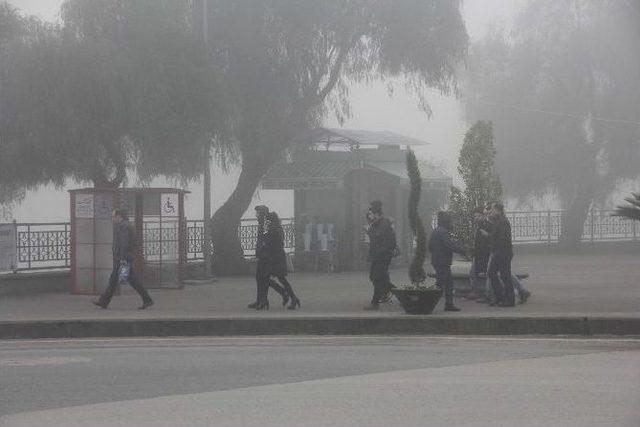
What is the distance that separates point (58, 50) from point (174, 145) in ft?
11.0

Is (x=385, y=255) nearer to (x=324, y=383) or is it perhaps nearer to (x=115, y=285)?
(x=115, y=285)

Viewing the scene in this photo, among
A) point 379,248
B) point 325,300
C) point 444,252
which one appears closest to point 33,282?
point 325,300

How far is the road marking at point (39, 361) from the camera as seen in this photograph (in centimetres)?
1424

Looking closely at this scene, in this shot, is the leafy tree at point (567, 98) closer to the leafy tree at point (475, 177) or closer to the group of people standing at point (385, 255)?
the leafy tree at point (475, 177)

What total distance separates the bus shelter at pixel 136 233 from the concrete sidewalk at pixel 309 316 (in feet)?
1.90

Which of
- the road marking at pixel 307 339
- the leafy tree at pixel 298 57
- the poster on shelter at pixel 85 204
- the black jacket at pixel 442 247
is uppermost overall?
the leafy tree at pixel 298 57

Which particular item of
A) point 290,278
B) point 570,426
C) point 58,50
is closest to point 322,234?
point 290,278

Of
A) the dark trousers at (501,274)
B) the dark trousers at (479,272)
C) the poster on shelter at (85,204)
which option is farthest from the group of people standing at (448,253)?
the poster on shelter at (85,204)

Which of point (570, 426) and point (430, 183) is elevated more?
point (430, 183)

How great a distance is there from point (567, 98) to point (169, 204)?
89.2ft

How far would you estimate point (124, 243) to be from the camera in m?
21.5

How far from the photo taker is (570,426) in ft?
31.1

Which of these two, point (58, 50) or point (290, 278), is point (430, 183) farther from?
point (58, 50)

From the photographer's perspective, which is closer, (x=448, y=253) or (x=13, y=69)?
(x=448, y=253)
